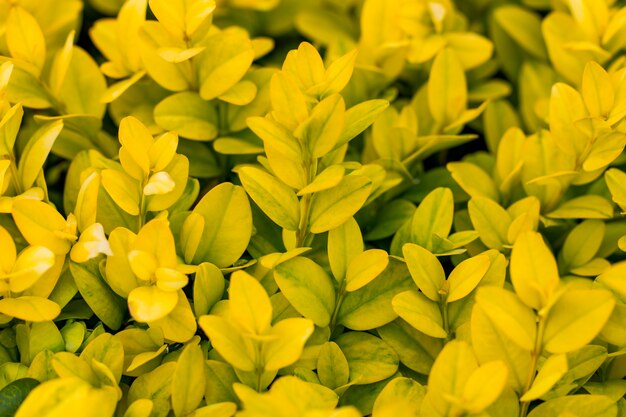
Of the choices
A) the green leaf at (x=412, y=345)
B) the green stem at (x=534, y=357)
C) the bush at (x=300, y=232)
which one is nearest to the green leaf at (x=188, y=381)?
the bush at (x=300, y=232)

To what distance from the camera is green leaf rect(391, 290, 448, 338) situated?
2.63 ft

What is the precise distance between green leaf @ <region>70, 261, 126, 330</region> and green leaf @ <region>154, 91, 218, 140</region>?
0.21m

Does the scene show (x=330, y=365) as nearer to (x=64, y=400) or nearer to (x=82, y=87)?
(x=64, y=400)

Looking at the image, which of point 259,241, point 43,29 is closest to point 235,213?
point 259,241

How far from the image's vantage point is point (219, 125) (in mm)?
1027

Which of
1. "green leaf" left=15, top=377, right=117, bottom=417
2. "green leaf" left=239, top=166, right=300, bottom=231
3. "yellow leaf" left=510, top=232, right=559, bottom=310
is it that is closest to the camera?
"green leaf" left=15, top=377, right=117, bottom=417

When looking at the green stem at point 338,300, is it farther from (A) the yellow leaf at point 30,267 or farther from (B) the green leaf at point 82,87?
(B) the green leaf at point 82,87

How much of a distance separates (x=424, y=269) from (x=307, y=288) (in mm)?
125

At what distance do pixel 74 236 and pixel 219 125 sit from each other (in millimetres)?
280

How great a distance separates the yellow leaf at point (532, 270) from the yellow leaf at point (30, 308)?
0.46 meters

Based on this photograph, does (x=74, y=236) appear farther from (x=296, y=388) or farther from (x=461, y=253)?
(x=461, y=253)

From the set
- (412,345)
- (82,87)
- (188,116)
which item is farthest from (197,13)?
(412,345)

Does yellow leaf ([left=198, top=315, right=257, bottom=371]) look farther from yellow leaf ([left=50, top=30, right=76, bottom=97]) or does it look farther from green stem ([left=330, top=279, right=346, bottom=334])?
yellow leaf ([left=50, top=30, right=76, bottom=97])

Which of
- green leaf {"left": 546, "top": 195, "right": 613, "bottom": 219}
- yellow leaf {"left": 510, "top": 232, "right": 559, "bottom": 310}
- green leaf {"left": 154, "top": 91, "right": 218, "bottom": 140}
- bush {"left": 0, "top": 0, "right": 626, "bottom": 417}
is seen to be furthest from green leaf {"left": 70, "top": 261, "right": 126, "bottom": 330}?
green leaf {"left": 546, "top": 195, "right": 613, "bottom": 219}
